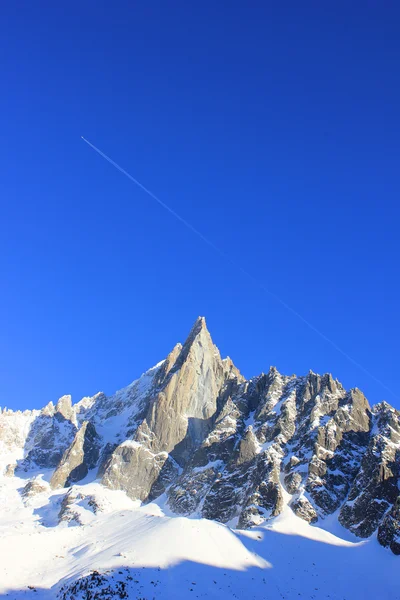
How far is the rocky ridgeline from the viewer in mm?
78250

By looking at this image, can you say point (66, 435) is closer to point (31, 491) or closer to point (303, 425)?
point (31, 491)

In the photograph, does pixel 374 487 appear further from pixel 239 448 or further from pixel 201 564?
pixel 201 564

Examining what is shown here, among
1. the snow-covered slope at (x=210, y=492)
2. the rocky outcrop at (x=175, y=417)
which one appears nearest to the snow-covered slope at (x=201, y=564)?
the snow-covered slope at (x=210, y=492)

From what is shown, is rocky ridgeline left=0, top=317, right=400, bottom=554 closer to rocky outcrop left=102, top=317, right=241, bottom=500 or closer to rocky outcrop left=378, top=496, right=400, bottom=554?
rocky outcrop left=378, top=496, right=400, bottom=554

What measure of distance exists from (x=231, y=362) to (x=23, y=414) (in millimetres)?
102856

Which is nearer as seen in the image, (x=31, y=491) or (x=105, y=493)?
(x=105, y=493)

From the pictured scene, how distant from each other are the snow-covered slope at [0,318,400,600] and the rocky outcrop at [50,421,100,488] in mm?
443

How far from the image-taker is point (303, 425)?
101 meters

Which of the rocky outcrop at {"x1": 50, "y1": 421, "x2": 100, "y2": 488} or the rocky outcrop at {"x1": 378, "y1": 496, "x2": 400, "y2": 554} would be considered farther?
the rocky outcrop at {"x1": 50, "y1": 421, "x2": 100, "y2": 488}

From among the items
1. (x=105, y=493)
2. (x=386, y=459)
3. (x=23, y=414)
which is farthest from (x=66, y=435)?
(x=386, y=459)

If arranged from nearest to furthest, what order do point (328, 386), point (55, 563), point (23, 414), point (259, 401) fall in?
point (55, 563), point (328, 386), point (259, 401), point (23, 414)

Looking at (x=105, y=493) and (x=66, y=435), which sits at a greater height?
(x=66, y=435)

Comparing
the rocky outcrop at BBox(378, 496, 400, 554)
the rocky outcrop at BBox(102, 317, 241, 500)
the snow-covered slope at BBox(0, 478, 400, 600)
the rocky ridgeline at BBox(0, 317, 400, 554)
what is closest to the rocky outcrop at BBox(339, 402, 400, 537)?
the rocky ridgeline at BBox(0, 317, 400, 554)

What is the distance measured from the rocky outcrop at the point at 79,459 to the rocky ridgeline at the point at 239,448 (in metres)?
0.32
